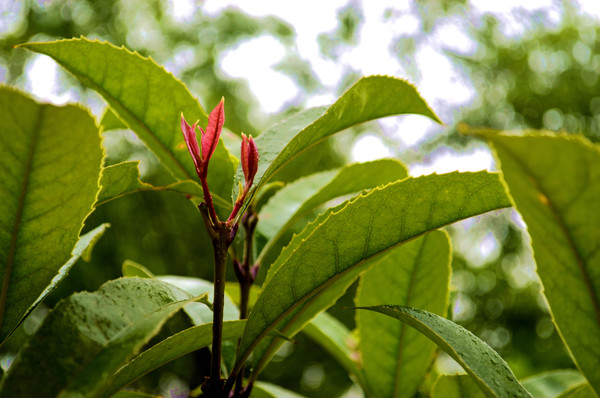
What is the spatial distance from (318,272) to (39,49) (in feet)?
1.18

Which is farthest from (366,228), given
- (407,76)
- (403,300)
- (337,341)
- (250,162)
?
(407,76)

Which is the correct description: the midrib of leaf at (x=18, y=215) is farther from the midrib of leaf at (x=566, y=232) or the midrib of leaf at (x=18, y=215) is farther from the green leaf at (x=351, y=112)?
the midrib of leaf at (x=566, y=232)

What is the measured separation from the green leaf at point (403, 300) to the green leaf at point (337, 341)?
0.22ft

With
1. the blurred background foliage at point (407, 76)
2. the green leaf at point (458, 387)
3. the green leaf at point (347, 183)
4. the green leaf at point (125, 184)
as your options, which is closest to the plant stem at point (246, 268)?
the green leaf at point (347, 183)

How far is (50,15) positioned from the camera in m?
7.11

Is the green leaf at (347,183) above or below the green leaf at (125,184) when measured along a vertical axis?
below

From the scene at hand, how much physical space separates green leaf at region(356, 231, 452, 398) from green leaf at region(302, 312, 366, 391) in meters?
0.07

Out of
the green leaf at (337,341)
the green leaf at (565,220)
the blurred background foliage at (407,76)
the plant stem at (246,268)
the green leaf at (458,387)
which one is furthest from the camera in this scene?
the blurred background foliage at (407,76)

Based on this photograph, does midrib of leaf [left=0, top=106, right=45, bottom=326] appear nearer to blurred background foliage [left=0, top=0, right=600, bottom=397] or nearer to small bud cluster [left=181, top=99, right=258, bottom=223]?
small bud cluster [left=181, top=99, right=258, bottom=223]

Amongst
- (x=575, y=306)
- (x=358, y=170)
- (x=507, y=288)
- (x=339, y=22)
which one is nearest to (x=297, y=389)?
(x=507, y=288)

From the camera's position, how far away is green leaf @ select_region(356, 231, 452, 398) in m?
0.72

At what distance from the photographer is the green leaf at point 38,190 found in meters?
0.39

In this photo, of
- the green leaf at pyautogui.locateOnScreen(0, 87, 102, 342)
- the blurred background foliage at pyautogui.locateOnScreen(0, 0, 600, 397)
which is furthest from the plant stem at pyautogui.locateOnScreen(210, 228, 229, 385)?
the blurred background foliage at pyautogui.locateOnScreen(0, 0, 600, 397)

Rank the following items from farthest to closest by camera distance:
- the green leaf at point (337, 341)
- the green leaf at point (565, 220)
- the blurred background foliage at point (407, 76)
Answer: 1. the blurred background foliage at point (407, 76)
2. the green leaf at point (337, 341)
3. the green leaf at point (565, 220)
